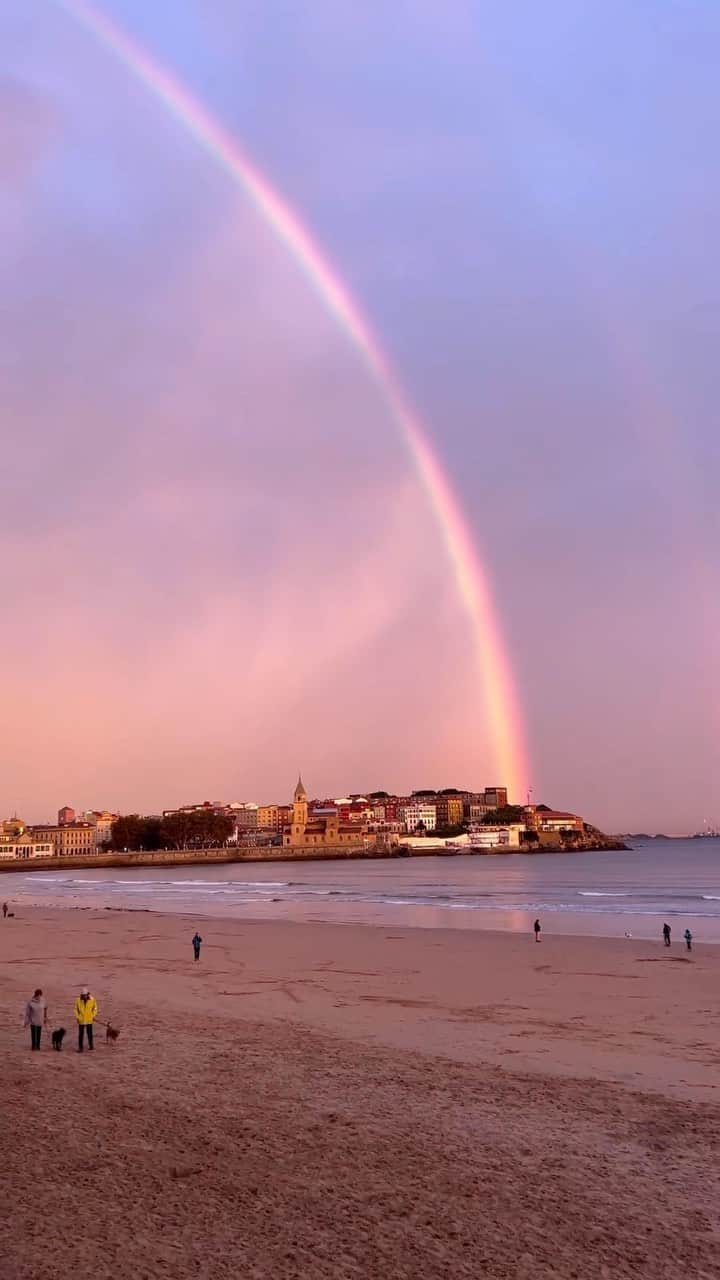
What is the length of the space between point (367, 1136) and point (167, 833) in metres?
185

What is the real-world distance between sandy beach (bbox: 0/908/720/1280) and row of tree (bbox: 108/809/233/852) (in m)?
172

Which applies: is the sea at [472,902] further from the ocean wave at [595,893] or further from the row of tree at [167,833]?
the row of tree at [167,833]

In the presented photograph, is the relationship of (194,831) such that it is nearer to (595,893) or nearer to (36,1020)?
(595,893)

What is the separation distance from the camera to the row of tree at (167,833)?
188 m

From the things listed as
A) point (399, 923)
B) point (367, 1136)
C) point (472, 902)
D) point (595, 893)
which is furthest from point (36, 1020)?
point (595, 893)

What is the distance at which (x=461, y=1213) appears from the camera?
25.3 feet

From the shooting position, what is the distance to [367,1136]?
9867 millimetres

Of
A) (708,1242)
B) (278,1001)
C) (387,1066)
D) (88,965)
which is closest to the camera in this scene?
(708,1242)

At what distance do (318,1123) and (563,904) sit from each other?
48.2 m

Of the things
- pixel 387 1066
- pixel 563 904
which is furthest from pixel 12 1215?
pixel 563 904

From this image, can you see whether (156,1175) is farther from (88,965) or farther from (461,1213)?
(88,965)

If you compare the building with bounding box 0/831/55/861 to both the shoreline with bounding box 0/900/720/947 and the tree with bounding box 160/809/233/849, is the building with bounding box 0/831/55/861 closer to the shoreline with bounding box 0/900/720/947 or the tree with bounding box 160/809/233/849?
the tree with bounding box 160/809/233/849

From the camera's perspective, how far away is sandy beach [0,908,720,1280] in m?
7.06

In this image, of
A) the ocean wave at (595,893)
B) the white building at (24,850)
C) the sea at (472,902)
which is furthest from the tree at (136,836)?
the ocean wave at (595,893)
